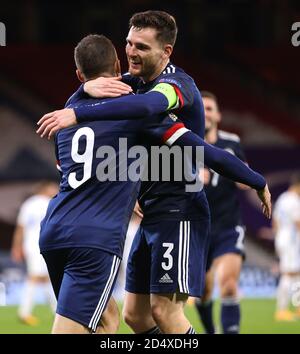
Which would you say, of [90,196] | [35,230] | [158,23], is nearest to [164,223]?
[90,196]

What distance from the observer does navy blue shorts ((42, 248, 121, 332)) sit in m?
4.57

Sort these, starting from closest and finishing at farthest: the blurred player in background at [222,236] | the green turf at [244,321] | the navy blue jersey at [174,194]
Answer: the navy blue jersey at [174,194]
the blurred player in background at [222,236]
the green turf at [244,321]

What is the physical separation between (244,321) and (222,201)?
9.78ft

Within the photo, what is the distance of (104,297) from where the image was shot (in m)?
4.65

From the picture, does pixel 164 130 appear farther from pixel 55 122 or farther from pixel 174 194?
pixel 55 122

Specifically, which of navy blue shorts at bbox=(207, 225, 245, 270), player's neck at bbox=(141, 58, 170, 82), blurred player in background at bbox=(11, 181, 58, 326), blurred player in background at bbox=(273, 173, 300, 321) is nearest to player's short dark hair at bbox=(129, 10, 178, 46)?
player's neck at bbox=(141, 58, 170, 82)

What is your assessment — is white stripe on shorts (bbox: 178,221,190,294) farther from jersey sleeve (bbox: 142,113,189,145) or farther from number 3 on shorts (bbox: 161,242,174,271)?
jersey sleeve (bbox: 142,113,189,145)

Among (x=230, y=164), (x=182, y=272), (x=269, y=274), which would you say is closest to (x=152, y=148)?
(x=230, y=164)

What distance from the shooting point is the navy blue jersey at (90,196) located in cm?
464

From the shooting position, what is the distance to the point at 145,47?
5062 mm

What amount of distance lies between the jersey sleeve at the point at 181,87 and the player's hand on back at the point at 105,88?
283 millimetres

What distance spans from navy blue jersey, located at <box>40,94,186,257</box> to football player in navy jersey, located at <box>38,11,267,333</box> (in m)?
0.28

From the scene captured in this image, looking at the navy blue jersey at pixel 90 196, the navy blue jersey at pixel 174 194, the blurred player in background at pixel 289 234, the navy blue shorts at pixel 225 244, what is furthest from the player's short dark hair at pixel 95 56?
the blurred player in background at pixel 289 234

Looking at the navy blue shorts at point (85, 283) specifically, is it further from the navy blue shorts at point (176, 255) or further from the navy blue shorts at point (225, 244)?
the navy blue shorts at point (225, 244)
